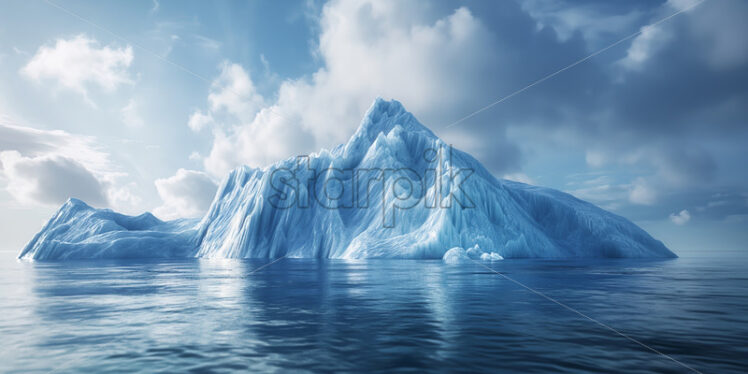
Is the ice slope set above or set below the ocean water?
above

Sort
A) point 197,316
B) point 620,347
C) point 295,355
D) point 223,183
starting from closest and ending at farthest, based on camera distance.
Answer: point 295,355 < point 620,347 < point 197,316 < point 223,183

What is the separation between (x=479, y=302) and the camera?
15.4m

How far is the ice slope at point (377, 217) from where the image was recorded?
5853cm

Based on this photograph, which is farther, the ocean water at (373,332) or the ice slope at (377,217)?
the ice slope at (377,217)

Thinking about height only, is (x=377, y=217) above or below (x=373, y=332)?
above

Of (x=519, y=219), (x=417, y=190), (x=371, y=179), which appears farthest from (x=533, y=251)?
(x=371, y=179)

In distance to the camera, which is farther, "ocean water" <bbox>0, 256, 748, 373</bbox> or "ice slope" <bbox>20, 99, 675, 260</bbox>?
"ice slope" <bbox>20, 99, 675, 260</bbox>

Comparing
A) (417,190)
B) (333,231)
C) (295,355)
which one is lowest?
(295,355)

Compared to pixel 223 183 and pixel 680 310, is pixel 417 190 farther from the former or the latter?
pixel 680 310

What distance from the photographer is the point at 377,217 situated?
208 feet

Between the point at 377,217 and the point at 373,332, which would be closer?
the point at 373,332

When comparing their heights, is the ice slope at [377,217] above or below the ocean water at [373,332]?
above

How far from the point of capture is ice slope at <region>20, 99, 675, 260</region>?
58531 mm

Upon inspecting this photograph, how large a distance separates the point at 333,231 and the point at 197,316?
5088 cm
